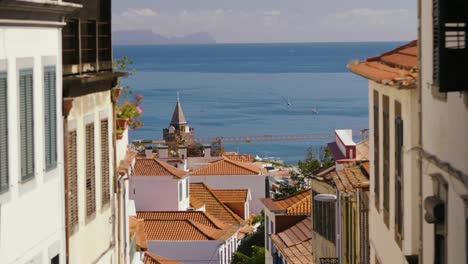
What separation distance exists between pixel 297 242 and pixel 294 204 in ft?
16.1

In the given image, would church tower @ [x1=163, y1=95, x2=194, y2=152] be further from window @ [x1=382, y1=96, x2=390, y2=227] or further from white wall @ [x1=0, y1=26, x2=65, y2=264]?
white wall @ [x1=0, y1=26, x2=65, y2=264]

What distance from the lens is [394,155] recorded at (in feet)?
57.6

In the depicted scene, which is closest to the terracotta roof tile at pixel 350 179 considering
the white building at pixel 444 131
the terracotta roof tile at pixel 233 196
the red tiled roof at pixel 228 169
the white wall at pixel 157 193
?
the white building at pixel 444 131

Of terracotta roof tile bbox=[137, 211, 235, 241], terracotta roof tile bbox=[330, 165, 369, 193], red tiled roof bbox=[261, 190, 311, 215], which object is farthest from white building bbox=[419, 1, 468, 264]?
terracotta roof tile bbox=[137, 211, 235, 241]

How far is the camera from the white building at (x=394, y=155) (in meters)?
15.9

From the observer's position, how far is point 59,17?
1524cm

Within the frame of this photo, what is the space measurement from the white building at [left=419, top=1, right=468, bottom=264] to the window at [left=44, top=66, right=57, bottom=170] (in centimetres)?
406

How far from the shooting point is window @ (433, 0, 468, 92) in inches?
454

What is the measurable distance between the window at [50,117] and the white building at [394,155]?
3.90 meters

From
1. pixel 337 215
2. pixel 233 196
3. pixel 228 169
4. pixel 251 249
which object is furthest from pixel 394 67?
pixel 228 169

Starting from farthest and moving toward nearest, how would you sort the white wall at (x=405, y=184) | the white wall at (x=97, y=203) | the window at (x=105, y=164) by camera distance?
the window at (x=105, y=164), the white wall at (x=97, y=203), the white wall at (x=405, y=184)

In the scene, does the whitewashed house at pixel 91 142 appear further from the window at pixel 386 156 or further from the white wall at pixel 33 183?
the window at pixel 386 156

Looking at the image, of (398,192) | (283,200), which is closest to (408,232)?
(398,192)

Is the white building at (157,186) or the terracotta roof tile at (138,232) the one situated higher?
the terracotta roof tile at (138,232)
